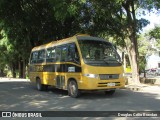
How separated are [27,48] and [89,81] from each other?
90.2ft

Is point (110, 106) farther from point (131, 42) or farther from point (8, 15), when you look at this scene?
point (8, 15)

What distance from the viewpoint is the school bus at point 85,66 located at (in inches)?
548

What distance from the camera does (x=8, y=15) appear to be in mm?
28844

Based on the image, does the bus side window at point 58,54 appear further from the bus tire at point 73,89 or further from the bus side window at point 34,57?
the bus side window at point 34,57

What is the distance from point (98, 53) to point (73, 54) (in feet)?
3.69

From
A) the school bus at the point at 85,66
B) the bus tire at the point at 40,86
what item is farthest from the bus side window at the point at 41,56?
the school bus at the point at 85,66

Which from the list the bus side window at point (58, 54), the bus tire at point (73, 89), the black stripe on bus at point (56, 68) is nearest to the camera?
the bus tire at point (73, 89)

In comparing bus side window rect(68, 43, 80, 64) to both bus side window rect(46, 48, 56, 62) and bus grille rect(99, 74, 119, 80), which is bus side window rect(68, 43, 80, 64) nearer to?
bus grille rect(99, 74, 119, 80)

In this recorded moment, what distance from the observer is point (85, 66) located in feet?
45.5

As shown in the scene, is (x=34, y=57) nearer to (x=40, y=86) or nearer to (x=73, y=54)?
(x=40, y=86)

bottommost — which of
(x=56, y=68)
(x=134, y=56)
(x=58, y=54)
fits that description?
(x=56, y=68)

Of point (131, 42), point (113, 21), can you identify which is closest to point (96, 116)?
point (131, 42)

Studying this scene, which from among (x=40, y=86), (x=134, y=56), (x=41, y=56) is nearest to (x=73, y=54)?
(x=41, y=56)

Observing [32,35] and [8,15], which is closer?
[8,15]
